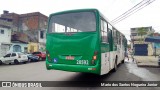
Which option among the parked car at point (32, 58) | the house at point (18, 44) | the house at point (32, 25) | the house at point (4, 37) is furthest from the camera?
the house at point (32, 25)

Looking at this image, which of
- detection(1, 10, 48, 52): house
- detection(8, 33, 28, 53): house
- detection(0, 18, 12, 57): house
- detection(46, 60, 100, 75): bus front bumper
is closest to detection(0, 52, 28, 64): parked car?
detection(0, 18, 12, 57): house

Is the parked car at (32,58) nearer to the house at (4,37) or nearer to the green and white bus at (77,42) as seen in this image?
the house at (4,37)

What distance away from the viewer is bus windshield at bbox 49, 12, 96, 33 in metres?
7.98

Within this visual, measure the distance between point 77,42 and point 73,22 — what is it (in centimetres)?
97

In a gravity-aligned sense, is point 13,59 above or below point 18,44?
below

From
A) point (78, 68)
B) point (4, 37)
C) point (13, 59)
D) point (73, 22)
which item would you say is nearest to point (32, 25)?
point (4, 37)

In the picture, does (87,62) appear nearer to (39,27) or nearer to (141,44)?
(141,44)

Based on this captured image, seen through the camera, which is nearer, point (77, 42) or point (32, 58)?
point (77, 42)

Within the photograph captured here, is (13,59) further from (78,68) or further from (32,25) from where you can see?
(32,25)

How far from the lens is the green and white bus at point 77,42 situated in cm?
772

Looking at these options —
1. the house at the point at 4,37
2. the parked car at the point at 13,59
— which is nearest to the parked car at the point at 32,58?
the parked car at the point at 13,59

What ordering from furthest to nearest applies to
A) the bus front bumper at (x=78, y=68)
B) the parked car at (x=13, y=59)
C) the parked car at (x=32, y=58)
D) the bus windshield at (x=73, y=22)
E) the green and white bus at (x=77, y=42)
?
the parked car at (x=32, y=58) → the parked car at (x=13, y=59) → the bus windshield at (x=73, y=22) → the green and white bus at (x=77, y=42) → the bus front bumper at (x=78, y=68)

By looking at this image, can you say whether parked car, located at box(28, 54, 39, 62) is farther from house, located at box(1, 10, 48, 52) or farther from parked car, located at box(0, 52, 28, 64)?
house, located at box(1, 10, 48, 52)

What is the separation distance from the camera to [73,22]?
27.3 ft
